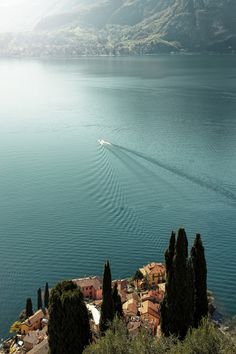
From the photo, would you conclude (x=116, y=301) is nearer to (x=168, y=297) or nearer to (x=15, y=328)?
(x=168, y=297)

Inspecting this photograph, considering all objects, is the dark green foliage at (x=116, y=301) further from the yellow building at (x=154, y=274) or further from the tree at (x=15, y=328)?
the yellow building at (x=154, y=274)

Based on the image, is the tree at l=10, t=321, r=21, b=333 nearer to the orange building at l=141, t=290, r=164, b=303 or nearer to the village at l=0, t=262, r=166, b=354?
the village at l=0, t=262, r=166, b=354

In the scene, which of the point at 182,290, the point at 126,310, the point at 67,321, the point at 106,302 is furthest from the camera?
the point at 126,310

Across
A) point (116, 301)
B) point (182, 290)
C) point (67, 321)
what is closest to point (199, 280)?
point (182, 290)

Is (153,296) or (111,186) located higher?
(111,186)

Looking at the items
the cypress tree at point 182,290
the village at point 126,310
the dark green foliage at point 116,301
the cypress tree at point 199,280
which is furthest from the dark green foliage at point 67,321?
the cypress tree at point 199,280

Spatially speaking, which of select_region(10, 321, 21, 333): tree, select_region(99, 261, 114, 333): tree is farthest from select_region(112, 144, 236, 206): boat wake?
select_region(99, 261, 114, 333): tree
